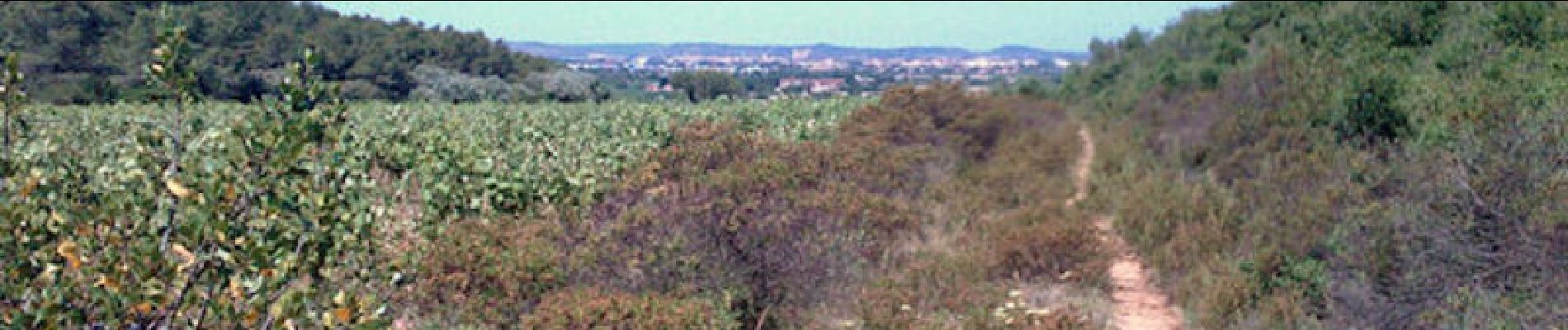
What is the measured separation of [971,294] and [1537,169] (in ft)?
14.0

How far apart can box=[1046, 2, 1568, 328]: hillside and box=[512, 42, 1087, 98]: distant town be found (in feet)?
17.7

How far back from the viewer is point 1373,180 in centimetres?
1047

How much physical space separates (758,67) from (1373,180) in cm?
1450

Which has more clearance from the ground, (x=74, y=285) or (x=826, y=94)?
(x=74, y=285)

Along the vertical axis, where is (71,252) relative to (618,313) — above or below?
above

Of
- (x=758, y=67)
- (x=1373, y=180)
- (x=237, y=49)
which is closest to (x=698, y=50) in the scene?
(x=758, y=67)

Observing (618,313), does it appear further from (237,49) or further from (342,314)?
(237,49)

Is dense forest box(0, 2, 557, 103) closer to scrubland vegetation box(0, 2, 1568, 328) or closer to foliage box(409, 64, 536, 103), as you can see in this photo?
foliage box(409, 64, 536, 103)

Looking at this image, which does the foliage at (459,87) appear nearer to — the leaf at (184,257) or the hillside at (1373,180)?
the hillside at (1373,180)

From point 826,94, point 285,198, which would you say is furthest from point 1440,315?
point 826,94

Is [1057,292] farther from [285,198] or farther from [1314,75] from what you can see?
[285,198]

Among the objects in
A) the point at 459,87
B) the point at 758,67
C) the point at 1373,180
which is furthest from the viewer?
the point at 459,87

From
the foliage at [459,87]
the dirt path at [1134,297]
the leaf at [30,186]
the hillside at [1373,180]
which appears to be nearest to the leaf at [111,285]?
the leaf at [30,186]

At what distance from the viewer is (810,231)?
377 inches
